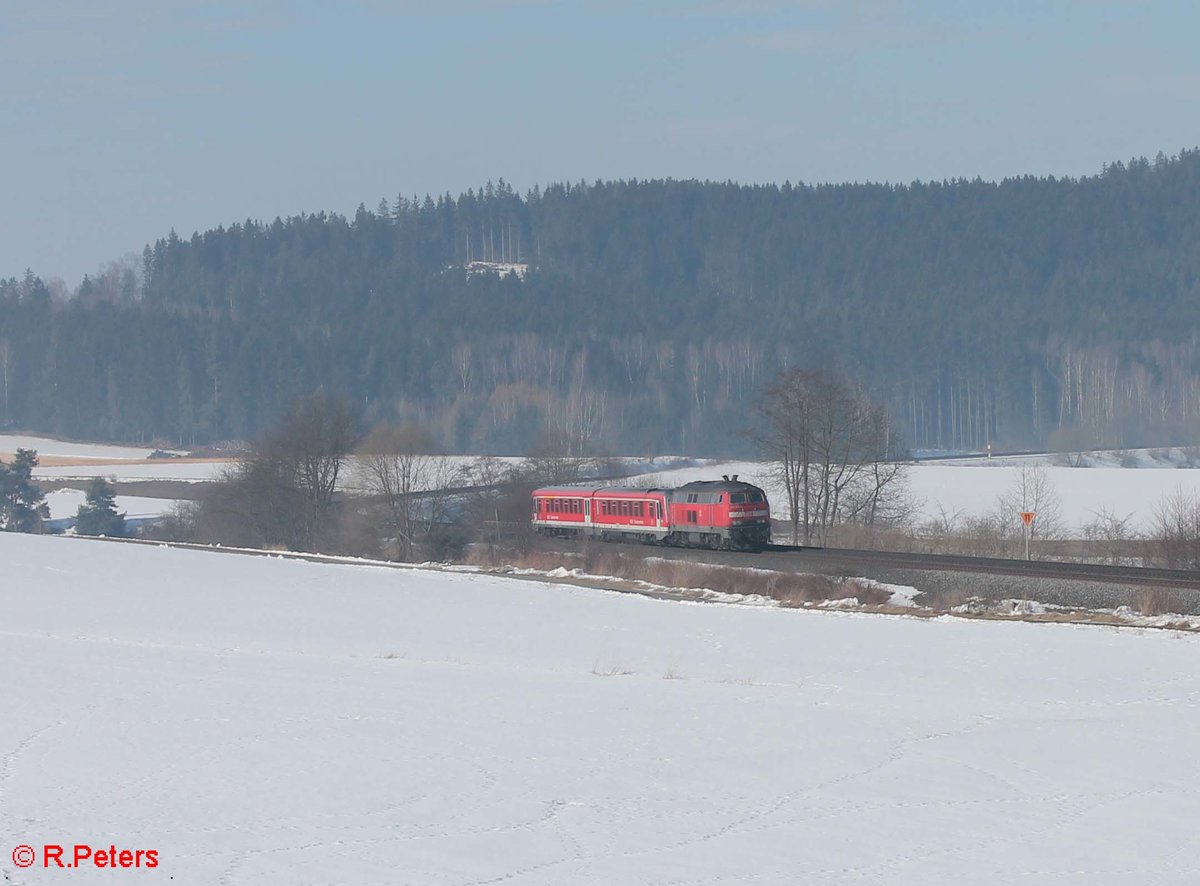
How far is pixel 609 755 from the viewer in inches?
541

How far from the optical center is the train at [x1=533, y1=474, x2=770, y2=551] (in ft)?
138

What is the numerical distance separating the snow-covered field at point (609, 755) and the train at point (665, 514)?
15653 mm

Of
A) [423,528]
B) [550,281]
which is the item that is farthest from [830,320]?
[423,528]

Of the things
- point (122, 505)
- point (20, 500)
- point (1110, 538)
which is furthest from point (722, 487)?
point (122, 505)

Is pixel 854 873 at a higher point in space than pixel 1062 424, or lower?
lower

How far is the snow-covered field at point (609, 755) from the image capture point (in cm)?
1016

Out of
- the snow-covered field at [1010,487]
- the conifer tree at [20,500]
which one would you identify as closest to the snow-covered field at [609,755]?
the snow-covered field at [1010,487]

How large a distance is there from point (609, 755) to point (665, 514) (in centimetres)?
3155

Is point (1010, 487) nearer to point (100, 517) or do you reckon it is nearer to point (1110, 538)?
point (1110, 538)

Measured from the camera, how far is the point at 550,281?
18462cm

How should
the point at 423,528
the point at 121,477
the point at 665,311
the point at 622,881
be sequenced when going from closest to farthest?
the point at 622,881, the point at 423,528, the point at 121,477, the point at 665,311

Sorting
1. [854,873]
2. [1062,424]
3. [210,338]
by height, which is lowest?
[854,873]

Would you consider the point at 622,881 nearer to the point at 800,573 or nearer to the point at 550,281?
the point at 800,573

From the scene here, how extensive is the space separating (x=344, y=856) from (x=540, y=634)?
53.0 feet
